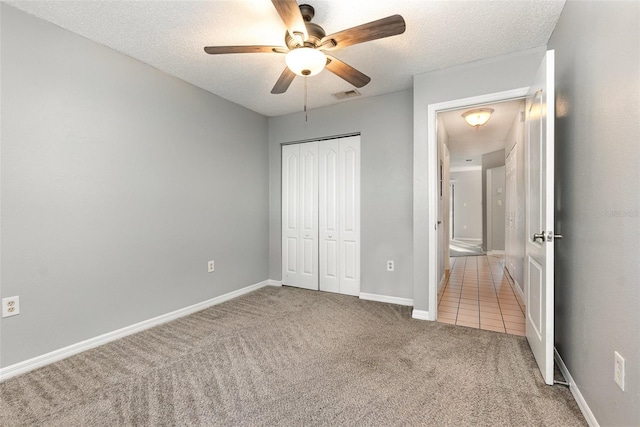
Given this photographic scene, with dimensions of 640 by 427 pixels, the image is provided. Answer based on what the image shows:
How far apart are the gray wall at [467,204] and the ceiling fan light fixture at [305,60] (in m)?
9.55

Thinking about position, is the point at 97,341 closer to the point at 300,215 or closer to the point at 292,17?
the point at 300,215

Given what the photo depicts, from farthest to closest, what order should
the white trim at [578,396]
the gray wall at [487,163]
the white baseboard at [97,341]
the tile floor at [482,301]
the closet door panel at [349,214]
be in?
1. the gray wall at [487,163]
2. the closet door panel at [349,214]
3. the tile floor at [482,301]
4. the white baseboard at [97,341]
5. the white trim at [578,396]

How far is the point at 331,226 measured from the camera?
4.07m

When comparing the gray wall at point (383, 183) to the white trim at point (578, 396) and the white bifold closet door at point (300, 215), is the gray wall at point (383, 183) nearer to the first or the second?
the white bifold closet door at point (300, 215)

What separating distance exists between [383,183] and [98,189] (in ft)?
9.26

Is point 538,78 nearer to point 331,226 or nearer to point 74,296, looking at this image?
point 331,226

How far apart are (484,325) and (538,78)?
6.99 ft

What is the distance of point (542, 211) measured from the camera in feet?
6.21

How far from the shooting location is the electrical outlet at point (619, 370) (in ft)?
4.16

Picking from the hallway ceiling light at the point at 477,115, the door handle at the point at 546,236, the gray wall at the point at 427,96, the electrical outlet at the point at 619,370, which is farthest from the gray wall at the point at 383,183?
the electrical outlet at the point at 619,370

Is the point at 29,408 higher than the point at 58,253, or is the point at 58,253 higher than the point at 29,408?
the point at 58,253

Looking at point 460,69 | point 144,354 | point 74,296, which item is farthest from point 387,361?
point 460,69

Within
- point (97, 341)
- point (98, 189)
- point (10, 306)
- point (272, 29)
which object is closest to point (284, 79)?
point (272, 29)

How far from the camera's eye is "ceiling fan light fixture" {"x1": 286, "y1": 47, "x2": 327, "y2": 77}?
1.93 m
